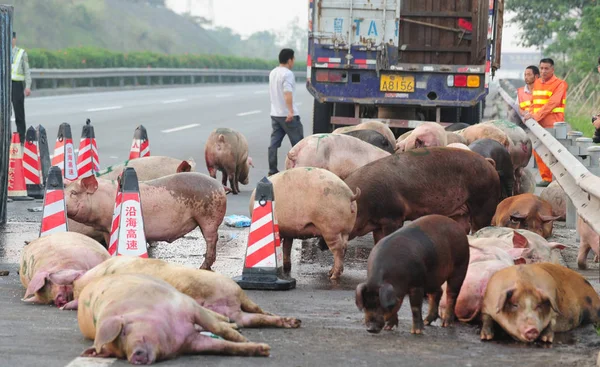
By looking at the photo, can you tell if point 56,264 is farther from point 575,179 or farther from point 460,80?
point 460,80

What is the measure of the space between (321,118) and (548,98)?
3555 millimetres

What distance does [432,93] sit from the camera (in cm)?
1820

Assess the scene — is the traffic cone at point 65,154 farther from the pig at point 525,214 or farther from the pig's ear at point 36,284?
the pig's ear at point 36,284

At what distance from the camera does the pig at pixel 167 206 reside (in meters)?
9.30

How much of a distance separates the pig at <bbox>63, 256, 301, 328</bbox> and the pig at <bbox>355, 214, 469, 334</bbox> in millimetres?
564

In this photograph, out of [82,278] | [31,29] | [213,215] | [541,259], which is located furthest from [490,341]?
[31,29]

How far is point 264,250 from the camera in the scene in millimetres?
8508

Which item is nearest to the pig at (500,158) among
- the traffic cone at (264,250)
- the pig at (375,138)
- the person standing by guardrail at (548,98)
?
the pig at (375,138)

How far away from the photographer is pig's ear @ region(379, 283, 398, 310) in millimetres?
6562

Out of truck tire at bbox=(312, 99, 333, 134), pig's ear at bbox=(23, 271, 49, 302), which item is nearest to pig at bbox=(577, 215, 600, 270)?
pig's ear at bbox=(23, 271, 49, 302)

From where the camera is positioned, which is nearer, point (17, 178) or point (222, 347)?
point (222, 347)

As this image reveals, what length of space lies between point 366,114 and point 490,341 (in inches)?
502

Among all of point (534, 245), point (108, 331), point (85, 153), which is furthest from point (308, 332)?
point (85, 153)

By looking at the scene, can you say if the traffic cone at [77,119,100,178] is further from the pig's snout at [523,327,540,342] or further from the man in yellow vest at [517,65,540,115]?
the pig's snout at [523,327,540,342]
